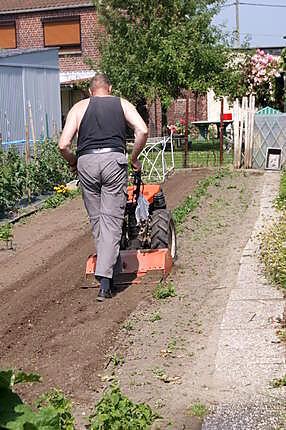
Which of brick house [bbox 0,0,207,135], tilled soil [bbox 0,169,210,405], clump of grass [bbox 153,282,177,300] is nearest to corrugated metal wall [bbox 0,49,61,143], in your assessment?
tilled soil [bbox 0,169,210,405]

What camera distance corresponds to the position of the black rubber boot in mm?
7398

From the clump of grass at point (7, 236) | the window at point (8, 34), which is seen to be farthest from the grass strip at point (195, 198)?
the window at point (8, 34)

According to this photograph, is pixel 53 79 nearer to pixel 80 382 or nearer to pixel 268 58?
pixel 268 58

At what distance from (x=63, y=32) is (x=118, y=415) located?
32.4 metres

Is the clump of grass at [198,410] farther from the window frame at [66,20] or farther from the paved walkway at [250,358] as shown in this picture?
the window frame at [66,20]

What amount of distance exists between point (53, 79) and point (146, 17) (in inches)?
299

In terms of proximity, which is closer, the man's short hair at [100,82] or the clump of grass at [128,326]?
the clump of grass at [128,326]

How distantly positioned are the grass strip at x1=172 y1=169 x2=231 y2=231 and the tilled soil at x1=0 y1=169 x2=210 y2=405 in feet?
4.50

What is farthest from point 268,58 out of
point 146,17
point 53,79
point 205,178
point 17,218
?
point 17,218

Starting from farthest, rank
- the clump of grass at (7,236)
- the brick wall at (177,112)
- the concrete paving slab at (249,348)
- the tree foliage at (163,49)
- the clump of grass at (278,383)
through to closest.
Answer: the brick wall at (177,112) < the tree foliage at (163,49) < the clump of grass at (7,236) < the concrete paving slab at (249,348) < the clump of grass at (278,383)

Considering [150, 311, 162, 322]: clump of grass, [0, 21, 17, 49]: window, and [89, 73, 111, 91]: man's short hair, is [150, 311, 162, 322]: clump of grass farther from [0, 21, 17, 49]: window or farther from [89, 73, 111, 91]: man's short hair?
[0, 21, 17, 49]: window

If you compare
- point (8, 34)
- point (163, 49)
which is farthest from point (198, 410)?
point (8, 34)

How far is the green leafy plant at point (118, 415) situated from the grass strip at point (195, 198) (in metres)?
6.44

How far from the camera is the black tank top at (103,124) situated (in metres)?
7.41
